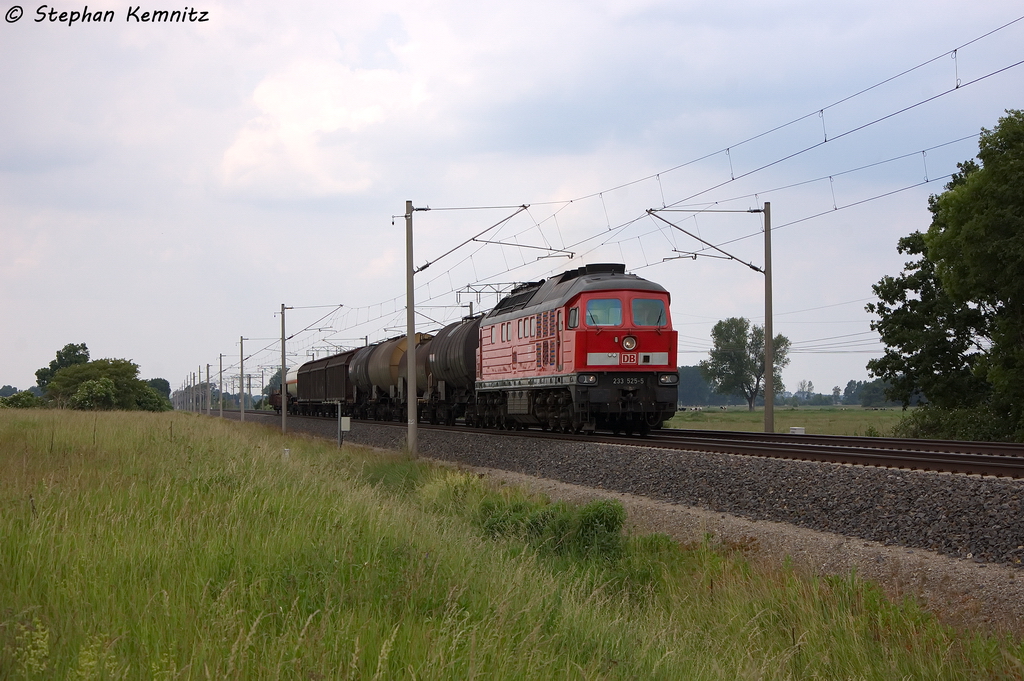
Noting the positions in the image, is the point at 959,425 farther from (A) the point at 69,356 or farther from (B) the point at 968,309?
(A) the point at 69,356

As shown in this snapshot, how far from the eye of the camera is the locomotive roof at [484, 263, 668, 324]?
2248cm

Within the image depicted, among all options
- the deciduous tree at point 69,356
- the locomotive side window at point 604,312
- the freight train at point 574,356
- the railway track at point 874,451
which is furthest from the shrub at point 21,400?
the deciduous tree at point 69,356

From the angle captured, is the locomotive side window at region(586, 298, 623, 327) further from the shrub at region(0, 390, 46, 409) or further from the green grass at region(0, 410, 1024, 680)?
the shrub at region(0, 390, 46, 409)

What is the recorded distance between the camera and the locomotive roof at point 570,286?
73.8 feet

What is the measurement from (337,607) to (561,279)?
19.8m

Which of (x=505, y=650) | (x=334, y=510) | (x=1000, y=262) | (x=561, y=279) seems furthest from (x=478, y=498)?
(x=1000, y=262)

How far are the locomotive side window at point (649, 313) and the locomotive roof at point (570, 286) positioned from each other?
0.99ft

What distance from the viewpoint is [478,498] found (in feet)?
53.6

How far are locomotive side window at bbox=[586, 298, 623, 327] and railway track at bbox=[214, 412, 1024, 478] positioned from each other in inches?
110

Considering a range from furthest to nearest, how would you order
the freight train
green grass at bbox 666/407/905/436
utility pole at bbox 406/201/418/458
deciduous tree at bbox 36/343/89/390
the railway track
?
deciduous tree at bbox 36/343/89/390, green grass at bbox 666/407/905/436, utility pole at bbox 406/201/418/458, the freight train, the railway track

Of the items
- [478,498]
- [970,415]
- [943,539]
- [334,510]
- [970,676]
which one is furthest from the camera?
[970,415]

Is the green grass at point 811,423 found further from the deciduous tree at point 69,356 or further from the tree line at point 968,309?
the deciduous tree at point 69,356

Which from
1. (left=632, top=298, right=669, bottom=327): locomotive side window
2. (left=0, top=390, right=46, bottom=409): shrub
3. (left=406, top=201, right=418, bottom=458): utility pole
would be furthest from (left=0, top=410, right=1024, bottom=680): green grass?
(left=0, top=390, right=46, bottom=409): shrub

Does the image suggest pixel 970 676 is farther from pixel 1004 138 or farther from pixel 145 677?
pixel 1004 138
